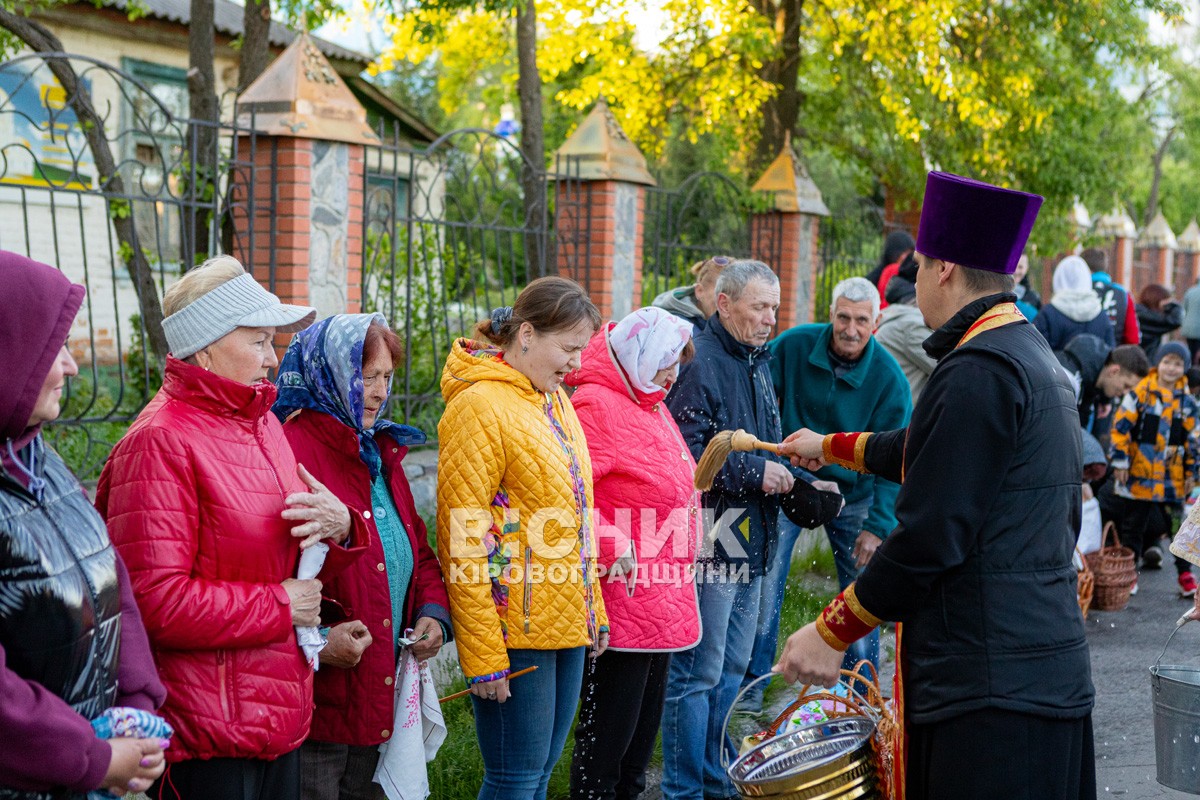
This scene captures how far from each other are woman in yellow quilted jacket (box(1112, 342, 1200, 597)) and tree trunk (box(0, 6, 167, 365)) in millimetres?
6749

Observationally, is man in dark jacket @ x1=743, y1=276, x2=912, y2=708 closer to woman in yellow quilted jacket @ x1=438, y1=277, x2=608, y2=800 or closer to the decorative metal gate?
woman in yellow quilted jacket @ x1=438, y1=277, x2=608, y2=800

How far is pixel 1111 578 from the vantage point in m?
7.89

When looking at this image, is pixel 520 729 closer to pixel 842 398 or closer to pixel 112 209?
pixel 842 398

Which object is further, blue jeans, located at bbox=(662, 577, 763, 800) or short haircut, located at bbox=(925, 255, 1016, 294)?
blue jeans, located at bbox=(662, 577, 763, 800)

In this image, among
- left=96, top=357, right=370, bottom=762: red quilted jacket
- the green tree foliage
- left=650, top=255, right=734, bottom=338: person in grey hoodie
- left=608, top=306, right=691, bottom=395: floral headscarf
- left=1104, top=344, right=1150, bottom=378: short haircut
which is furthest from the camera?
the green tree foliage

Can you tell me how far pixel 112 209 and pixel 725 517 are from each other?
3.60 meters

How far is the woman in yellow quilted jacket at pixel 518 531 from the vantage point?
3.51 m

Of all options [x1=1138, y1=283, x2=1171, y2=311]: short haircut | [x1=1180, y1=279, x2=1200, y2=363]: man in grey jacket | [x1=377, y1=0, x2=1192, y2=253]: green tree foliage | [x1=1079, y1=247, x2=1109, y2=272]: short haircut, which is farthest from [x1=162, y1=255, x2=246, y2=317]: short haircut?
[x1=1180, y1=279, x2=1200, y2=363]: man in grey jacket

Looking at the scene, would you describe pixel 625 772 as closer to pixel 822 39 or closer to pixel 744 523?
pixel 744 523

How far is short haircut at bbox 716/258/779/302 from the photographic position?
4.82 m

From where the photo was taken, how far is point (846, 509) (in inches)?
235

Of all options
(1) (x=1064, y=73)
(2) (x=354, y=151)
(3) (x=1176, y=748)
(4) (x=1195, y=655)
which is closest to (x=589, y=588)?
(3) (x=1176, y=748)

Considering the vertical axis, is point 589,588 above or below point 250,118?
below

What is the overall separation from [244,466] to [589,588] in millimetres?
1336
